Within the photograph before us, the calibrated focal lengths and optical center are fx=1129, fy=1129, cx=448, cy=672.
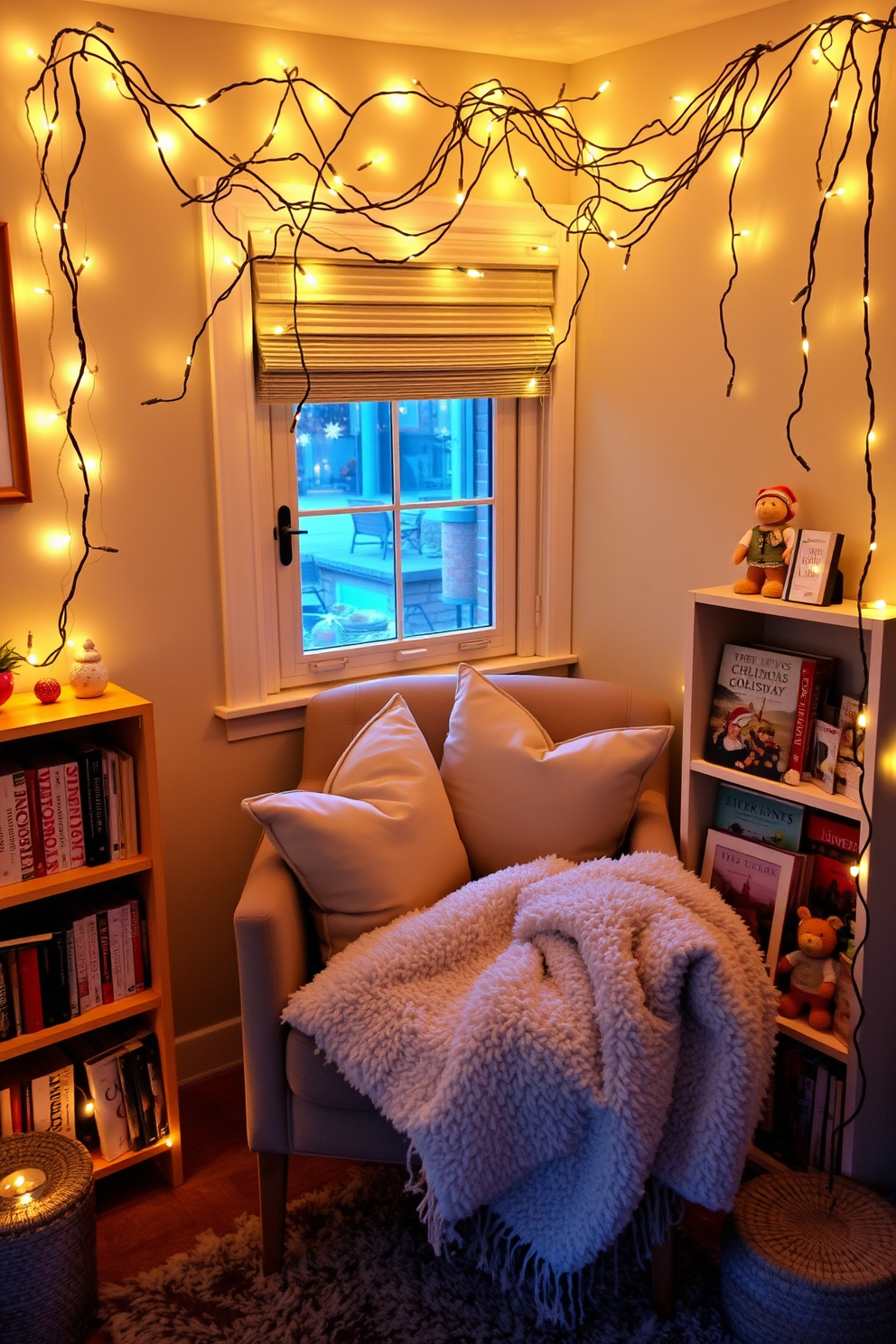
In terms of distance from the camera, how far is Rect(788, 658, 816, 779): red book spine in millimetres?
2148

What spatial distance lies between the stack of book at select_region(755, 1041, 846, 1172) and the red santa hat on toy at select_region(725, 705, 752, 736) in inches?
24.8

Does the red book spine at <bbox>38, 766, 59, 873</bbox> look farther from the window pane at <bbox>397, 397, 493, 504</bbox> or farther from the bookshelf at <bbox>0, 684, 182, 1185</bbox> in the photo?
the window pane at <bbox>397, 397, 493, 504</bbox>

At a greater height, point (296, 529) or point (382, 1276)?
point (296, 529)

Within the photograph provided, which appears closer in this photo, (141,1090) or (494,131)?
(141,1090)

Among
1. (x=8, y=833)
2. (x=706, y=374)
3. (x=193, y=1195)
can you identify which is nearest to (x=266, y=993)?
(x=8, y=833)

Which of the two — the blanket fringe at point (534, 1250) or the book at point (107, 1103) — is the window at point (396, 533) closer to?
the book at point (107, 1103)

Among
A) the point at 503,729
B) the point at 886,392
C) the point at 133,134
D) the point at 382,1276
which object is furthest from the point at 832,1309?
the point at 133,134

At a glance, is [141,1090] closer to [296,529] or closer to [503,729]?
[503,729]

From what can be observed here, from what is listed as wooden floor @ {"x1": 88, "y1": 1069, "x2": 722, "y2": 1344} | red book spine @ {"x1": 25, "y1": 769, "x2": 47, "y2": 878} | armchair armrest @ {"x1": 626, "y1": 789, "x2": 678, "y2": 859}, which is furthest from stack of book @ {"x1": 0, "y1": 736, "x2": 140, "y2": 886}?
armchair armrest @ {"x1": 626, "y1": 789, "x2": 678, "y2": 859}

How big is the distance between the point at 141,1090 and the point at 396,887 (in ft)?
2.25

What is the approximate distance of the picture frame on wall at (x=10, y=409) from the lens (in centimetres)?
210

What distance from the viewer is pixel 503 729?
242cm

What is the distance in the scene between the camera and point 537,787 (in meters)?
2.34

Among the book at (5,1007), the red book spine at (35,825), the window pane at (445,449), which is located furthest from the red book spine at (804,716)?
the book at (5,1007)
